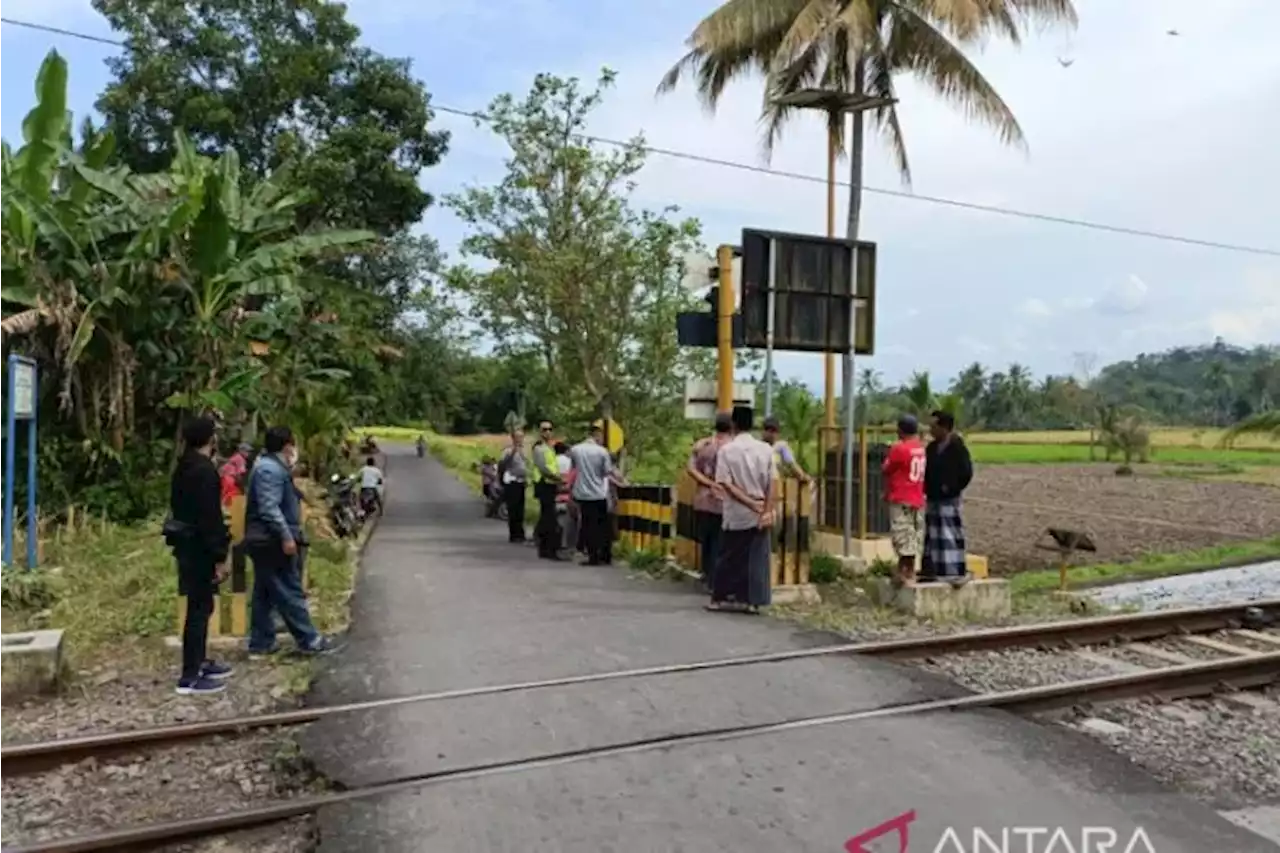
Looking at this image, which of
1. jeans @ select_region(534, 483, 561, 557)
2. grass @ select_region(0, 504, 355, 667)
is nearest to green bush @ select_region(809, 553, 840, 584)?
jeans @ select_region(534, 483, 561, 557)

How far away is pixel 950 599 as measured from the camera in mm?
11055

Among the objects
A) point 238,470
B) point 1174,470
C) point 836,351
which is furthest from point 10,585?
point 1174,470

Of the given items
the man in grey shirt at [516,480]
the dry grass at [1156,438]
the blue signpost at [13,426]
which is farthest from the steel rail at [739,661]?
the dry grass at [1156,438]

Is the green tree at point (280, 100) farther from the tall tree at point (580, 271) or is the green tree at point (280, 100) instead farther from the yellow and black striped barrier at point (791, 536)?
the yellow and black striped barrier at point (791, 536)

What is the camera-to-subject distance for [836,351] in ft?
40.9

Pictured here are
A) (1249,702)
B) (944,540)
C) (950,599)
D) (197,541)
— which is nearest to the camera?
(197,541)

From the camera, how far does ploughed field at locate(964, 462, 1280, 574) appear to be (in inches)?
947

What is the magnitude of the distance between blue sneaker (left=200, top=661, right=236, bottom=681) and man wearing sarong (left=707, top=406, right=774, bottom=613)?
13.7 ft

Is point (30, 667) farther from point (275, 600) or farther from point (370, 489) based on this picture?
point (370, 489)

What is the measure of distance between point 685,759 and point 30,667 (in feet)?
14.4

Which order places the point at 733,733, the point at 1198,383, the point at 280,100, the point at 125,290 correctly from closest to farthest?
1. the point at 733,733
2. the point at 125,290
3. the point at 280,100
4. the point at 1198,383

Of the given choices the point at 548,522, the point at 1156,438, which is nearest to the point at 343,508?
the point at 548,522

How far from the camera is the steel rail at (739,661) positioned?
6.32 meters

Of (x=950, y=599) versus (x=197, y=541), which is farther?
(x=950, y=599)
